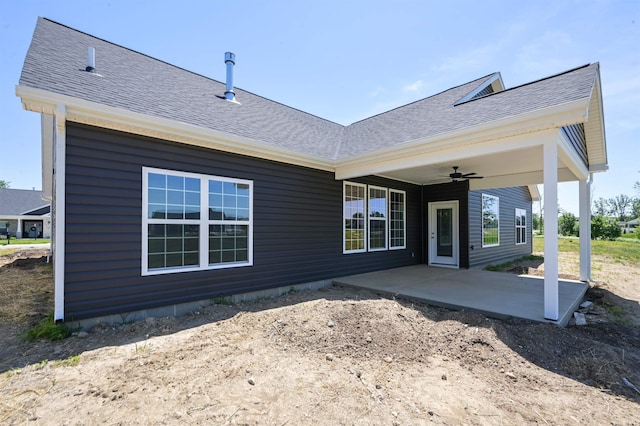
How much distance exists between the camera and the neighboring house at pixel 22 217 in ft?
91.1

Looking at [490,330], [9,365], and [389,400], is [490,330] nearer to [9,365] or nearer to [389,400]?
[389,400]

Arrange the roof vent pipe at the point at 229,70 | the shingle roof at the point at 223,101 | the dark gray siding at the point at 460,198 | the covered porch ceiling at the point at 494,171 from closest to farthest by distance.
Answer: the shingle roof at the point at 223,101
the covered porch ceiling at the point at 494,171
the roof vent pipe at the point at 229,70
the dark gray siding at the point at 460,198

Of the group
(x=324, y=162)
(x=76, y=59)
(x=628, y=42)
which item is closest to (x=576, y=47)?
(x=628, y=42)

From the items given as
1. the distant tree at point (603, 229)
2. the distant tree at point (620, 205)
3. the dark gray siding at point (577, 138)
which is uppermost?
the distant tree at point (620, 205)

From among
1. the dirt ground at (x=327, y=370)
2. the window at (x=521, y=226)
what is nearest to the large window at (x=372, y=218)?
the dirt ground at (x=327, y=370)

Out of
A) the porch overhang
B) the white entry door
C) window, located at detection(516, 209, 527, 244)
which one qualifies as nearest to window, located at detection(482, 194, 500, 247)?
the white entry door

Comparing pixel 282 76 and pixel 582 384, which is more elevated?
pixel 282 76

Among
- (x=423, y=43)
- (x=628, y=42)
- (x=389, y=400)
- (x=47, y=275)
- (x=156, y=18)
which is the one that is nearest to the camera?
(x=389, y=400)

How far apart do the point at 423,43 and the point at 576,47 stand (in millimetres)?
3329

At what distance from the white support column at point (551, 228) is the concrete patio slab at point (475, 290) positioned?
240 millimetres

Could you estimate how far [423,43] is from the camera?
24.6 ft

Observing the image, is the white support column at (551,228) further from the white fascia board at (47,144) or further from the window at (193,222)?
the white fascia board at (47,144)

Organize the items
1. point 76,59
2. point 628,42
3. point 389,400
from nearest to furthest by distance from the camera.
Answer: point 389,400, point 76,59, point 628,42

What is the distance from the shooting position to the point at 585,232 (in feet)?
23.9
